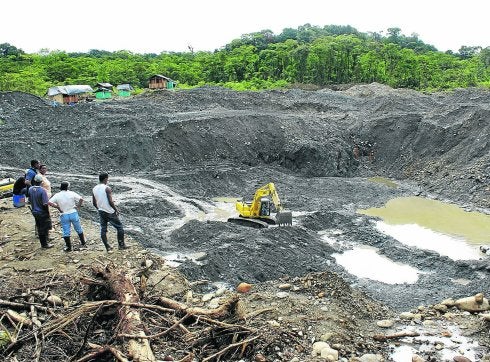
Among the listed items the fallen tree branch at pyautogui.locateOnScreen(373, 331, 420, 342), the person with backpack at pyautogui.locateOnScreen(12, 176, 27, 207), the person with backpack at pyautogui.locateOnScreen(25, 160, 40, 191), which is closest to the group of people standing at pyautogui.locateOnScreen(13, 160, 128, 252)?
the person with backpack at pyautogui.locateOnScreen(25, 160, 40, 191)

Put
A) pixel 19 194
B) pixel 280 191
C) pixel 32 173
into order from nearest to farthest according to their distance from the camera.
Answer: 1. pixel 32 173
2. pixel 19 194
3. pixel 280 191

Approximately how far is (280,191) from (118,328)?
13834 millimetres

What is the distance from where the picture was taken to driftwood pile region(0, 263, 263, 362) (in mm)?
5371

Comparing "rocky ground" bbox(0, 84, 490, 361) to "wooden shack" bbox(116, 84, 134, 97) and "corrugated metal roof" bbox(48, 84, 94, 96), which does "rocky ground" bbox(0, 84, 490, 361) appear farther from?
"wooden shack" bbox(116, 84, 134, 97)

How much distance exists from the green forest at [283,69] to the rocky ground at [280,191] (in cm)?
1191

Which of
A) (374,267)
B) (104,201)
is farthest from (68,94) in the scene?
(374,267)

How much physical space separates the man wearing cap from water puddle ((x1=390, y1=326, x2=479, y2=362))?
251 inches

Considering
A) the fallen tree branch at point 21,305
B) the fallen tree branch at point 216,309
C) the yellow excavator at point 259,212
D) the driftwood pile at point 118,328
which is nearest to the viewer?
the driftwood pile at point 118,328

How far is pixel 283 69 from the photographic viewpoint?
1873 inches

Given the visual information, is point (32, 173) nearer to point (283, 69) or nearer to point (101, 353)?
point (101, 353)

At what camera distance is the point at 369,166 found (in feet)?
77.2

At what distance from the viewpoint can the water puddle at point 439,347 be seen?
658 centimetres

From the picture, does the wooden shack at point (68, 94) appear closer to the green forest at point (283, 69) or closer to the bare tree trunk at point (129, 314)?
the green forest at point (283, 69)

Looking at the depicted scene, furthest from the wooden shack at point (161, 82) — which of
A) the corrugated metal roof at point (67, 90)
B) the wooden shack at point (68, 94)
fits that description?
the wooden shack at point (68, 94)
